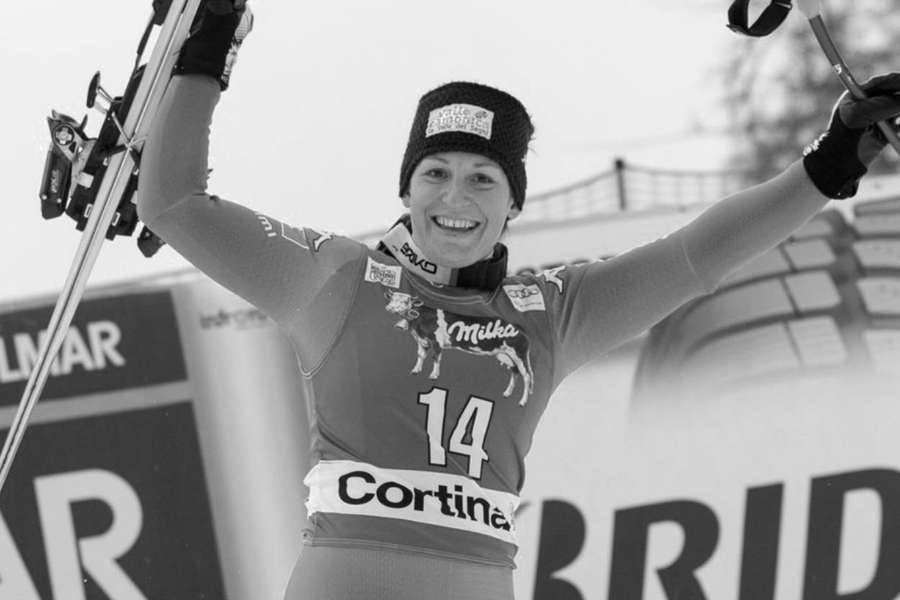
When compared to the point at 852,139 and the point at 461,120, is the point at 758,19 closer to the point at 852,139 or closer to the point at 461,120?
the point at 852,139

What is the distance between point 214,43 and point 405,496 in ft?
2.42

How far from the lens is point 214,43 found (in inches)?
94.6

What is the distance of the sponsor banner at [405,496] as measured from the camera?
241cm

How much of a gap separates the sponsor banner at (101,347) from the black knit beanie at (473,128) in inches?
99.6

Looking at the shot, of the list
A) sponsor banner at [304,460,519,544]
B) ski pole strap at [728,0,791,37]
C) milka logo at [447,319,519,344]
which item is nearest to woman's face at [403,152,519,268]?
milka logo at [447,319,519,344]

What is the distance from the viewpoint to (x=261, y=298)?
2461 mm

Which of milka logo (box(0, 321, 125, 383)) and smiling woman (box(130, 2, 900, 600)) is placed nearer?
smiling woman (box(130, 2, 900, 600))

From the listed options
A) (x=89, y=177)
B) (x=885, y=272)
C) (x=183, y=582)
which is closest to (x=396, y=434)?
(x=89, y=177)

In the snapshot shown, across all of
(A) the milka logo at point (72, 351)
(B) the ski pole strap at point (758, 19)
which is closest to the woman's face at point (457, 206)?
(B) the ski pole strap at point (758, 19)

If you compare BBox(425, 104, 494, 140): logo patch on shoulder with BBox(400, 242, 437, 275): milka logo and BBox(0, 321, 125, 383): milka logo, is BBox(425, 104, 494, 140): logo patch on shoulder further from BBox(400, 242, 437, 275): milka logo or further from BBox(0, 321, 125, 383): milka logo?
BBox(0, 321, 125, 383): milka logo

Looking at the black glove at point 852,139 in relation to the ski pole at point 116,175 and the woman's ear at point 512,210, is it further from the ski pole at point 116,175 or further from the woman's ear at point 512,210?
the ski pole at point 116,175

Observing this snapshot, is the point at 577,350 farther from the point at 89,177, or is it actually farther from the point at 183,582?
the point at 183,582

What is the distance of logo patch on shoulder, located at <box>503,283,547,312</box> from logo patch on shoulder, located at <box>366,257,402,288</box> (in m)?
0.20

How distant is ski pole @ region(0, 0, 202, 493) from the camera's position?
2504mm
